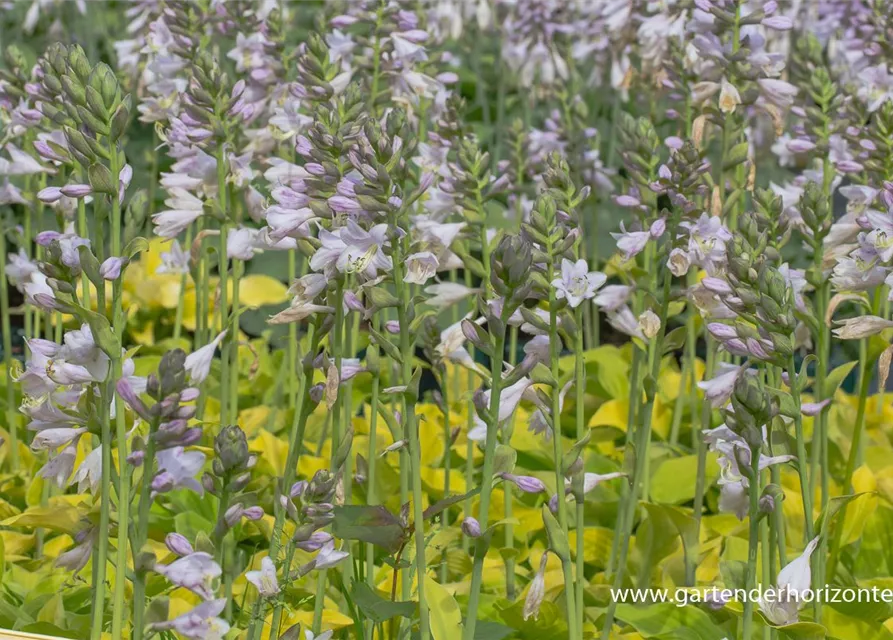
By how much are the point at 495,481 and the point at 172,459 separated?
0.45 metres

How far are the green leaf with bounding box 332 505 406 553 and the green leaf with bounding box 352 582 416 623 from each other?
0.08 m

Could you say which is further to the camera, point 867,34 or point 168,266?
point 867,34

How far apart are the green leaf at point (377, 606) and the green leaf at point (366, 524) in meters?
0.08

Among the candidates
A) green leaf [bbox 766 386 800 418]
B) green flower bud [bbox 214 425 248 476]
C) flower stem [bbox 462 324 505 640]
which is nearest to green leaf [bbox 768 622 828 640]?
green leaf [bbox 766 386 800 418]

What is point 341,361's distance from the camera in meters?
1.68

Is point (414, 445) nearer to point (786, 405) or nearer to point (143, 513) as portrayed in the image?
point (143, 513)

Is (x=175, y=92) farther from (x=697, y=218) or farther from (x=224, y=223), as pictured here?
(x=697, y=218)

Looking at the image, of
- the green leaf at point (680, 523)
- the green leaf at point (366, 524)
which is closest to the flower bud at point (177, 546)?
the green leaf at point (366, 524)

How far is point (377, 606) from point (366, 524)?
113mm

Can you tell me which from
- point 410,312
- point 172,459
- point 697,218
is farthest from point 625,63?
point 172,459

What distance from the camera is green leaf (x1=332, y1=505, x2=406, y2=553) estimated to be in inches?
62.2

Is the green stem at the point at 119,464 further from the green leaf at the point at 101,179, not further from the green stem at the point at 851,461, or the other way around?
the green stem at the point at 851,461

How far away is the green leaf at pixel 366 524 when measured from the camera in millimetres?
1580

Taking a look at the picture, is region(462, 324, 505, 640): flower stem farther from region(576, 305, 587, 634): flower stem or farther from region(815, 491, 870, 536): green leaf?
region(815, 491, 870, 536): green leaf
